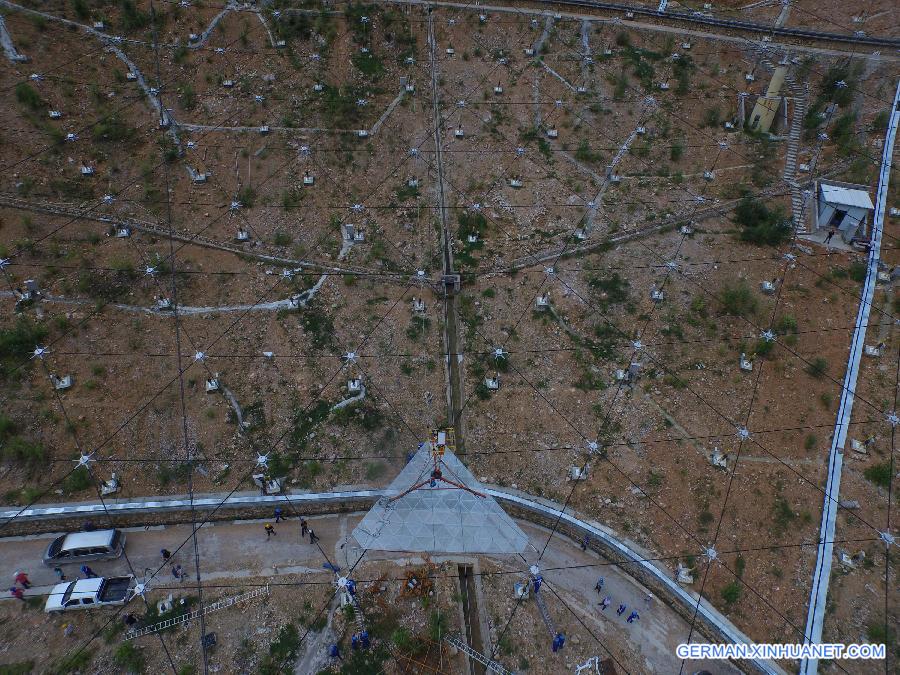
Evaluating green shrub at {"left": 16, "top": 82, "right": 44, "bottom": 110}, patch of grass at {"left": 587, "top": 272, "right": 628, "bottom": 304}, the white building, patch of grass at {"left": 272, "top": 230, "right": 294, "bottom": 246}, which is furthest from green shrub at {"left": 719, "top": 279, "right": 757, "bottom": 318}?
green shrub at {"left": 16, "top": 82, "right": 44, "bottom": 110}

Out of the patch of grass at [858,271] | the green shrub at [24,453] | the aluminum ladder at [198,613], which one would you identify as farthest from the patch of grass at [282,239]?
the patch of grass at [858,271]

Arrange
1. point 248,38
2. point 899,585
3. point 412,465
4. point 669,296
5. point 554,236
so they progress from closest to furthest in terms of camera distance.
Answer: point 899,585 → point 412,465 → point 669,296 → point 554,236 → point 248,38

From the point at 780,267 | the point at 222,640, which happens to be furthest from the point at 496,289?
the point at 222,640

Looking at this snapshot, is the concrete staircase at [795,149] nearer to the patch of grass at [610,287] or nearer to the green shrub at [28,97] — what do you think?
the patch of grass at [610,287]

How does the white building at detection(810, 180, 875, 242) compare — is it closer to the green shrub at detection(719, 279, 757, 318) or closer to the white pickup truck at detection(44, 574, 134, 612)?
the green shrub at detection(719, 279, 757, 318)

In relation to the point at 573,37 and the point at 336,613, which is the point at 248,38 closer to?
the point at 573,37

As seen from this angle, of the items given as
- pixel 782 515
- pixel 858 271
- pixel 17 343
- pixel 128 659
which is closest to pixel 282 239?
pixel 17 343

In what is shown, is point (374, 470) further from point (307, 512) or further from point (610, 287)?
point (610, 287)
